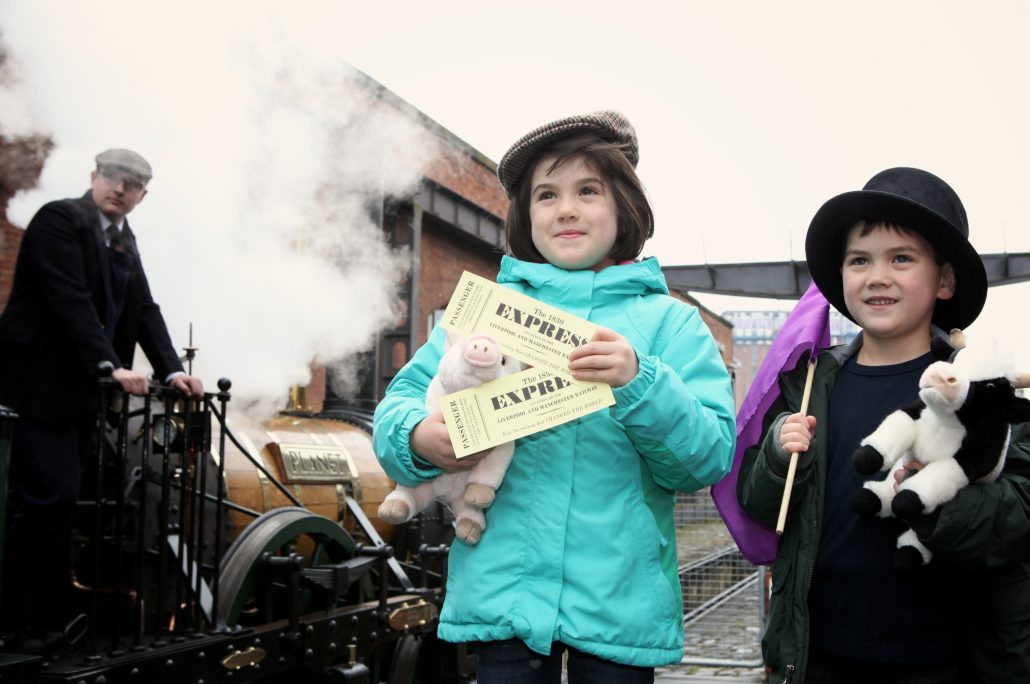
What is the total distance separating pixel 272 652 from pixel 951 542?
2.93 meters

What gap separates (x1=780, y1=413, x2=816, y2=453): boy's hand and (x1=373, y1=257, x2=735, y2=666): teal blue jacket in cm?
14

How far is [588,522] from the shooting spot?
171 cm

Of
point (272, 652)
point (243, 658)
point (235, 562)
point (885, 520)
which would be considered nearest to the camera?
point (885, 520)

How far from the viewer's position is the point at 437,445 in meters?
1.74

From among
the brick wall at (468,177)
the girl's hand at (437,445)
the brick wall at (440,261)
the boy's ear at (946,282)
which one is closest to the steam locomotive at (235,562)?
the girl's hand at (437,445)

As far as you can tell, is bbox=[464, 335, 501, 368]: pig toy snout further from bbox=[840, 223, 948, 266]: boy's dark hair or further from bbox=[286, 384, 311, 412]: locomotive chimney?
bbox=[286, 384, 311, 412]: locomotive chimney

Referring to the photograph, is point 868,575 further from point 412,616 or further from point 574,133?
point 412,616

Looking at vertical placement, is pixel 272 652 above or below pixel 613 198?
below

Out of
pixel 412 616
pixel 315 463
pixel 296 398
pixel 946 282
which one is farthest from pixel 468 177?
pixel 946 282

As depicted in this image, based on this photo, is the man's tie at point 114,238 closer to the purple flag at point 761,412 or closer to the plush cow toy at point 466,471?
the plush cow toy at point 466,471

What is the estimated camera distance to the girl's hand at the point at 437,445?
68.4 inches

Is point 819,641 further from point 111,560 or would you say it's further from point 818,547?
point 111,560

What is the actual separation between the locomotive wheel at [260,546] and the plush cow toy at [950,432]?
2742mm

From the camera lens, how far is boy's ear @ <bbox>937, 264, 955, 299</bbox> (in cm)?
200
